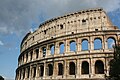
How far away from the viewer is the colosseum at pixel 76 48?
24.7m

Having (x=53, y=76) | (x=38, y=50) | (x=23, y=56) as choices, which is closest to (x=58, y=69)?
(x=53, y=76)

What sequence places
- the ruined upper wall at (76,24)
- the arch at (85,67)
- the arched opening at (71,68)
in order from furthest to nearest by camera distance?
1. the ruined upper wall at (76,24)
2. the arched opening at (71,68)
3. the arch at (85,67)

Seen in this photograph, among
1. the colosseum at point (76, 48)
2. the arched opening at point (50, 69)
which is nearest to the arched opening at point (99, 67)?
the colosseum at point (76, 48)

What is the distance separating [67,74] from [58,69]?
5.57ft

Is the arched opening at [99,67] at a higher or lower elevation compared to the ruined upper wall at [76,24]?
lower

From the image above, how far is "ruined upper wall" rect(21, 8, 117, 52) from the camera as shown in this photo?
26.1 metres

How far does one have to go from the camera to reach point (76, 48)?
85.5 ft

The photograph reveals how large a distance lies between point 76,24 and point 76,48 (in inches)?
120

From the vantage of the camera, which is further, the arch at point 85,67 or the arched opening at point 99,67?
the arch at point 85,67

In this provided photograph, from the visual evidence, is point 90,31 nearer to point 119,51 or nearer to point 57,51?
point 57,51

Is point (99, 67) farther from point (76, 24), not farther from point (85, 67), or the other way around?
point (76, 24)

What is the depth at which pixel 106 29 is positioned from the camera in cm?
2555

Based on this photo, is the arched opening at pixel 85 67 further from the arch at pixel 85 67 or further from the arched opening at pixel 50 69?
the arched opening at pixel 50 69

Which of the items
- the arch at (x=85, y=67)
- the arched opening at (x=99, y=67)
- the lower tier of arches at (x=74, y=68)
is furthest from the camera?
the arch at (x=85, y=67)
